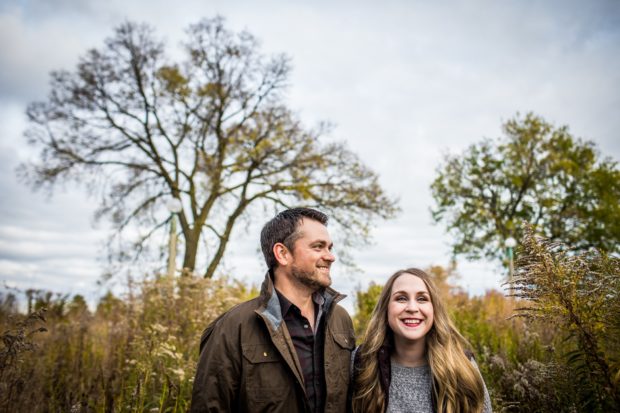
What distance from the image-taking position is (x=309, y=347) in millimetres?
2822

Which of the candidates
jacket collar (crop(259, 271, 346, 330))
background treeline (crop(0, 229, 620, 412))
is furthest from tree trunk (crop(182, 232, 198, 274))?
jacket collar (crop(259, 271, 346, 330))

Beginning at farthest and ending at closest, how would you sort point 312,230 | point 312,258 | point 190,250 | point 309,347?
point 190,250 → point 312,230 → point 312,258 → point 309,347

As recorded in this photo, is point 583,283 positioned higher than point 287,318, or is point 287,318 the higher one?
point 583,283

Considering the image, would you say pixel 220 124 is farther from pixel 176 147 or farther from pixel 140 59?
pixel 140 59

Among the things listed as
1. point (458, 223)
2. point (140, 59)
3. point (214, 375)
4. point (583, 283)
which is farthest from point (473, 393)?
point (458, 223)

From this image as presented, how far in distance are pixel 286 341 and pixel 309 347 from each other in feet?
0.76

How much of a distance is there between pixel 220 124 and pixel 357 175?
6449 millimetres

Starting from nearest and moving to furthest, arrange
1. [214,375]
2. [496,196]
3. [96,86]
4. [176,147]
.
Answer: [214,375], [96,86], [176,147], [496,196]

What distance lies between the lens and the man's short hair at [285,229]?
3057 mm

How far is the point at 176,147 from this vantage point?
1941 centimetres

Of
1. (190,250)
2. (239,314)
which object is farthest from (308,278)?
(190,250)

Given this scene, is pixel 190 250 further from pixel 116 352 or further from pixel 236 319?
pixel 236 319

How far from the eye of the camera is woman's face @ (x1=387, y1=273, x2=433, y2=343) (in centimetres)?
278

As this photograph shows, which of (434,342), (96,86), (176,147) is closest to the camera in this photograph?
(434,342)
